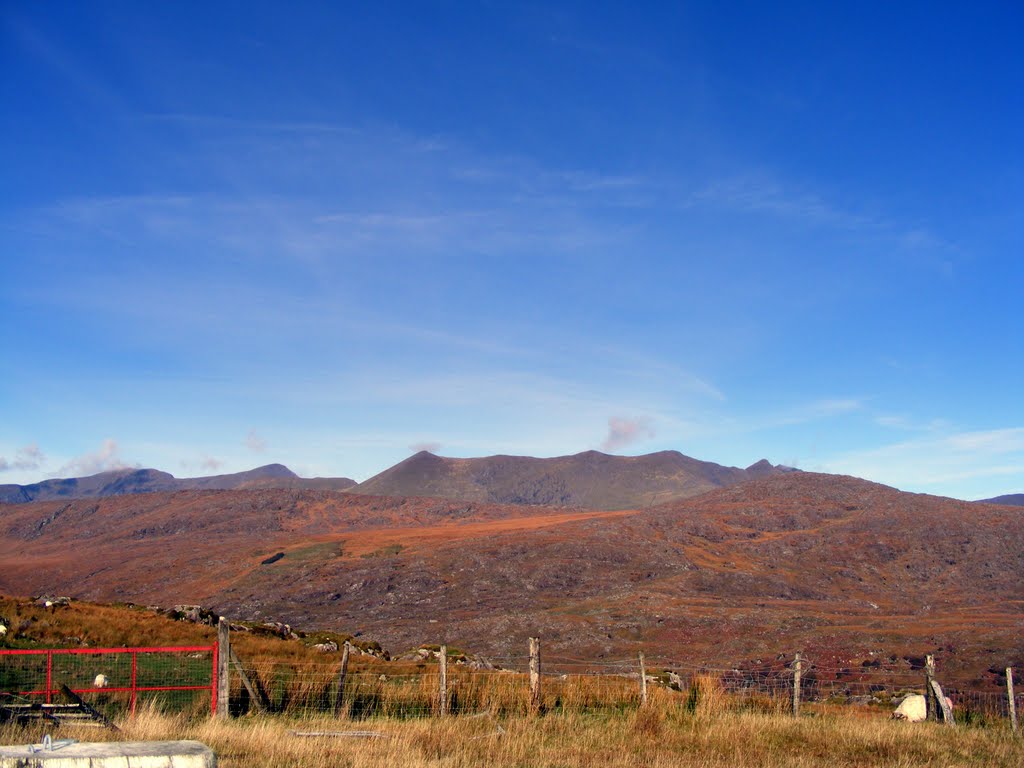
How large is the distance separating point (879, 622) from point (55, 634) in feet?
167

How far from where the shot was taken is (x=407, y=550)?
285 ft

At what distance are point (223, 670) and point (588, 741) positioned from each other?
678 cm

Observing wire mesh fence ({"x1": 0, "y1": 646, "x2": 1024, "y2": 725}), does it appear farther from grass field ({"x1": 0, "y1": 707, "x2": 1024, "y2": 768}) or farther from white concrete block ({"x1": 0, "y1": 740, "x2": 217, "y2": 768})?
white concrete block ({"x1": 0, "y1": 740, "x2": 217, "y2": 768})

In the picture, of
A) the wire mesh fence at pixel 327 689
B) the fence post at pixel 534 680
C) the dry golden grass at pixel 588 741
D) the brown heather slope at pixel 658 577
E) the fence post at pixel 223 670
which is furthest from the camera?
the brown heather slope at pixel 658 577

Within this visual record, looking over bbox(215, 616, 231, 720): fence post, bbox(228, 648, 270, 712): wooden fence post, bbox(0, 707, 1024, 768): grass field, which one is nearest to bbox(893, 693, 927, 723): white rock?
bbox(0, 707, 1024, 768): grass field

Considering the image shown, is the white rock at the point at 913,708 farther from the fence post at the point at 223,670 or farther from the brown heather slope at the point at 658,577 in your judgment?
the brown heather slope at the point at 658,577

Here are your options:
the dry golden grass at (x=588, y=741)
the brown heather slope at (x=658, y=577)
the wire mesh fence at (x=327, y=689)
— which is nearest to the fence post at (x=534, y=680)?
the wire mesh fence at (x=327, y=689)

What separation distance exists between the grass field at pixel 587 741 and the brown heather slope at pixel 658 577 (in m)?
30.1

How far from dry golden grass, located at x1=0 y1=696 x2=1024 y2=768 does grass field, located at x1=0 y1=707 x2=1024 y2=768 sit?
0.06 ft

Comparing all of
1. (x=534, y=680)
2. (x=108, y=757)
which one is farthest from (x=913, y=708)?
(x=108, y=757)

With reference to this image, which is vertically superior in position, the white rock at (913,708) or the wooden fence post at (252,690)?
the wooden fence post at (252,690)

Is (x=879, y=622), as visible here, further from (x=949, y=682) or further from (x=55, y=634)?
(x=55, y=634)

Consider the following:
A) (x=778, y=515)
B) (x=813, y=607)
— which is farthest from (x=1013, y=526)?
(x=813, y=607)

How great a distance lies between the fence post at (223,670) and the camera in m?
13.5
